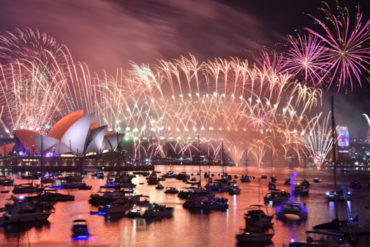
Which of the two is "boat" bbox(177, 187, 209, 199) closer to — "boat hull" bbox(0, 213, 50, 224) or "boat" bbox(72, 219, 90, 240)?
"boat hull" bbox(0, 213, 50, 224)

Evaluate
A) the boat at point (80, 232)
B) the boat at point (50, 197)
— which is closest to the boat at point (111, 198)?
the boat at point (50, 197)

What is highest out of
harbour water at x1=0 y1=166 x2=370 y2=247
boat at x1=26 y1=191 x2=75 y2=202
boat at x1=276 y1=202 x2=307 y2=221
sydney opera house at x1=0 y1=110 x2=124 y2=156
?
sydney opera house at x1=0 y1=110 x2=124 y2=156

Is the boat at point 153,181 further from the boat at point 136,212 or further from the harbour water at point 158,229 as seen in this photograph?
the boat at point 136,212

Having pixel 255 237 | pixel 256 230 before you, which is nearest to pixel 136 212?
pixel 256 230

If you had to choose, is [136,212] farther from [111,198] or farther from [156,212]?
[111,198]

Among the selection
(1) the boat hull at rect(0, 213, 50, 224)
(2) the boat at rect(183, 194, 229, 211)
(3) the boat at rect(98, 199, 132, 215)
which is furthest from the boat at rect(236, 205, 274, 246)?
(1) the boat hull at rect(0, 213, 50, 224)
